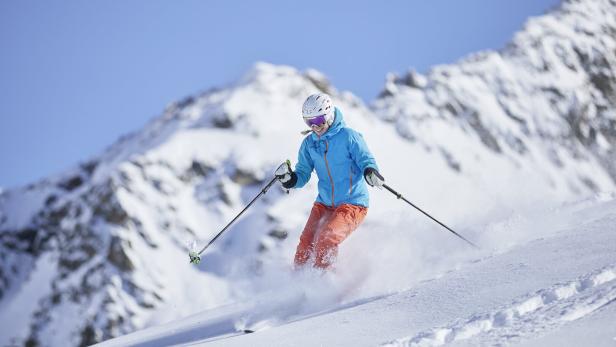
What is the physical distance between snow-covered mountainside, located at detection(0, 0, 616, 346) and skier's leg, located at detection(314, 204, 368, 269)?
49114mm

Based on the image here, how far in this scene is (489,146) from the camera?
3777 inches

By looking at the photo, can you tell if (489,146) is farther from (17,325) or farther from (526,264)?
(526,264)

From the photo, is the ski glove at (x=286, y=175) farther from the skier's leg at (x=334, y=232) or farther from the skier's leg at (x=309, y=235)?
the skier's leg at (x=334, y=232)

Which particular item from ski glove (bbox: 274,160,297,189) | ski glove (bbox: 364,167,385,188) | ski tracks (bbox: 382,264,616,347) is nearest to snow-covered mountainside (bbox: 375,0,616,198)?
ski glove (bbox: 274,160,297,189)

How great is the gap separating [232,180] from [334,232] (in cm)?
6628

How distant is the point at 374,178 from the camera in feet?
23.7

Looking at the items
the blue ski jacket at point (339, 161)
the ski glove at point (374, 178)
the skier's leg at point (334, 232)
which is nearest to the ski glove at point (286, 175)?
the blue ski jacket at point (339, 161)

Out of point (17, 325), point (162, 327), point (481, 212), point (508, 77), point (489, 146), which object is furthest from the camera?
point (508, 77)

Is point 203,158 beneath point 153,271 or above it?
above

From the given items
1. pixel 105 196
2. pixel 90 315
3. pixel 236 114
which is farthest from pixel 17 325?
pixel 236 114

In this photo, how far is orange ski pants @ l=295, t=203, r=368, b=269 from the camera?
7.38 metres

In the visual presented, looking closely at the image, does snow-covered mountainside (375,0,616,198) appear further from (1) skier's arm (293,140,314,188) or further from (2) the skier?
(2) the skier

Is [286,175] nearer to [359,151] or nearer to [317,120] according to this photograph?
[317,120]

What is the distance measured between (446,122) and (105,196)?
157 ft
